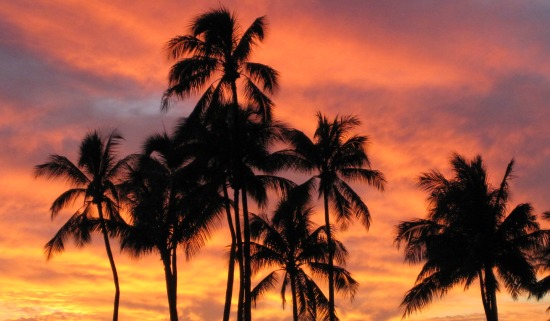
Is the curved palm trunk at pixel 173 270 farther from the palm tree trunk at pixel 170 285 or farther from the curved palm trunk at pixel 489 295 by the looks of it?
the curved palm trunk at pixel 489 295

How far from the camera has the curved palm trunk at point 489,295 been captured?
1708 inches

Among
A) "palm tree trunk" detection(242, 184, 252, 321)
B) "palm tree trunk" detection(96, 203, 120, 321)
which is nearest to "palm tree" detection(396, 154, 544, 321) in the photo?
"palm tree trunk" detection(242, 184, 252, 321)

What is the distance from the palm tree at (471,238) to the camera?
143ft

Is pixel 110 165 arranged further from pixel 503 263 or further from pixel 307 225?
pixel 503 263

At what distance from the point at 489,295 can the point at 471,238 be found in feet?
9.88

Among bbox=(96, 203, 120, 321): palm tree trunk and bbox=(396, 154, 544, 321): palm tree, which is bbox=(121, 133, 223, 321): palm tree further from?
bbox=(396, 154, 544, 321): palm tree

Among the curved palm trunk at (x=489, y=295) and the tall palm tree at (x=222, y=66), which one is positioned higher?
the tall palm tree at (x=222, y=66)

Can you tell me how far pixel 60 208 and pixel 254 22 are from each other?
18912 millimetres

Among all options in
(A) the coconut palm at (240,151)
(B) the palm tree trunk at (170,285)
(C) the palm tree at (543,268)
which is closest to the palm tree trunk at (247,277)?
(A) the coconut palm at (240,151)

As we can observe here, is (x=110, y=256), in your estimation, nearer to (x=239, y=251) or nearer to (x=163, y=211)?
Result: (x=163, y=211)

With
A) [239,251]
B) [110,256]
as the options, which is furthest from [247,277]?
[110,256]

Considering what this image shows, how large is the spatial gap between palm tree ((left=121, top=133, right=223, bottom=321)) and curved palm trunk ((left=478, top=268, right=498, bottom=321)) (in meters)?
14.1

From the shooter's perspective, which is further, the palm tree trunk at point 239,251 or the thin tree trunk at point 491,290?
the palm tree trunk at point 239,251

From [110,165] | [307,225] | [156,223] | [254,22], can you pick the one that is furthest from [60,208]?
[254,22]
